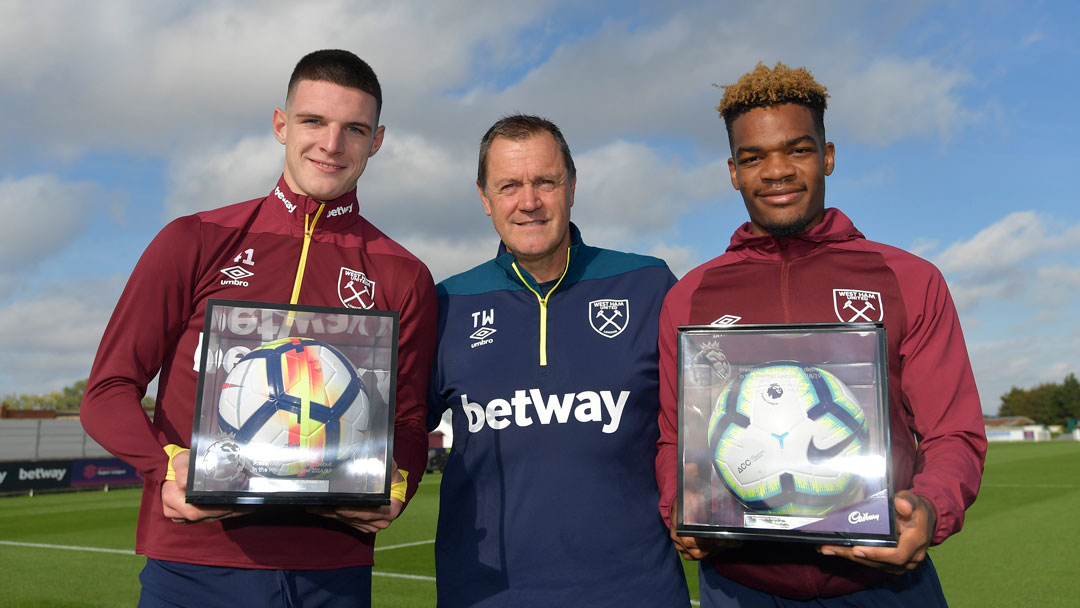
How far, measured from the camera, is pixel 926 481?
7.68ft

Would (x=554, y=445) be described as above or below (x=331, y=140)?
below

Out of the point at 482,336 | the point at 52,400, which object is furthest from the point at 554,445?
the point at 52,400

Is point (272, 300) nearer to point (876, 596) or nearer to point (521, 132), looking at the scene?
point (521, 132)

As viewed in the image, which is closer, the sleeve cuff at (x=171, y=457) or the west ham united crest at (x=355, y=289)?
the sleeve cuff at (x=171, y=457)

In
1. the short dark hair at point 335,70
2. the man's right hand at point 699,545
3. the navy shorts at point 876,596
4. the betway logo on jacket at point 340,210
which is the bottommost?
the navy shorts at point 876,596

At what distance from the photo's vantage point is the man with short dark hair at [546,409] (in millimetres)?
3037

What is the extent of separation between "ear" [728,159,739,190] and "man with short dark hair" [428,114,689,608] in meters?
0.62

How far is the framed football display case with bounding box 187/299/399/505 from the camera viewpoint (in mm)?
2410

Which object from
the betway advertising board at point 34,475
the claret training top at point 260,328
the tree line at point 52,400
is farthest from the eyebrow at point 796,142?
the tree line at point 52,400

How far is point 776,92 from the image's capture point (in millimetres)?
2795

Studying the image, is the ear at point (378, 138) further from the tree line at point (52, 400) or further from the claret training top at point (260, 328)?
the tree line at point (52, 400)

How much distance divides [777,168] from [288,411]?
71.2 inches

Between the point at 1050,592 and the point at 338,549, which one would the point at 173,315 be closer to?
the point at 338,549

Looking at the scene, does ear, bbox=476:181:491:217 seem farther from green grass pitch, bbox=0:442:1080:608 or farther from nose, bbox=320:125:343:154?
green grass pitch, bbox=0:442:1080:608
